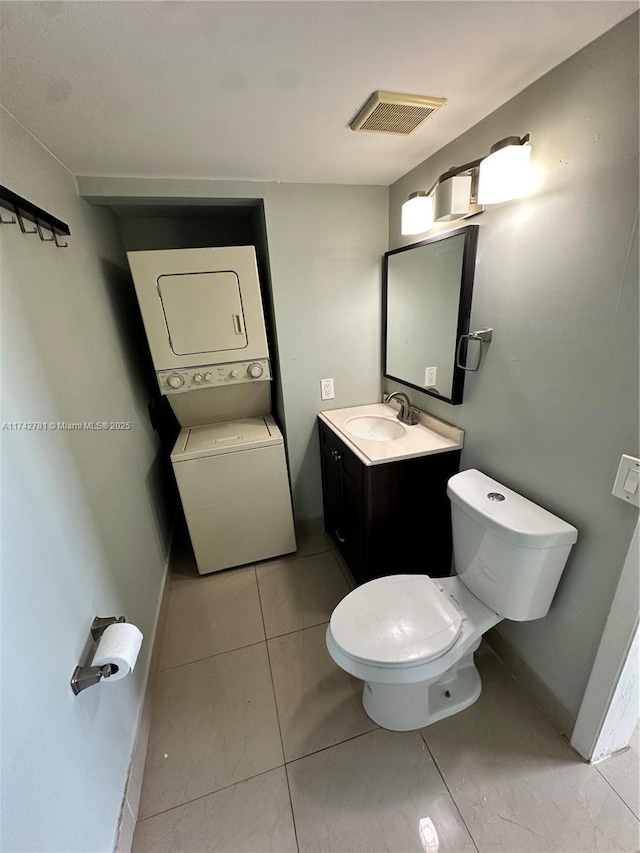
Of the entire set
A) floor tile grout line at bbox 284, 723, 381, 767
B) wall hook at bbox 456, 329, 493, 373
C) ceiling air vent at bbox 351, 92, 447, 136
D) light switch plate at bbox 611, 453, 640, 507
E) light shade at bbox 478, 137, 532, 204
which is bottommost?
floor tile grout line at bbox 284, 723, 381, 767

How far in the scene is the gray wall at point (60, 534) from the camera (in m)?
0.72

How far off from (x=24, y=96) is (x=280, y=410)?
5.22 feet

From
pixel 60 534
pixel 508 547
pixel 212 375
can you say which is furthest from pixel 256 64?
pixel 508 547

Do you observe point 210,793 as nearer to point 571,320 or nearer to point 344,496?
point 344,496

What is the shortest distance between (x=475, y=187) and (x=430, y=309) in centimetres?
50

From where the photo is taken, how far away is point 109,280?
5.71ft

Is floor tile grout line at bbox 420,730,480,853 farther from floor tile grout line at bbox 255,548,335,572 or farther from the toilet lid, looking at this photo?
floor tile grout line at bbox 255,548,335,572

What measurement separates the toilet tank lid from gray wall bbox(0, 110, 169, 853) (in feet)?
4.30

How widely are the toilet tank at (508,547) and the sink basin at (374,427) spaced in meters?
0.64

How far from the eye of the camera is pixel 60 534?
0.94m

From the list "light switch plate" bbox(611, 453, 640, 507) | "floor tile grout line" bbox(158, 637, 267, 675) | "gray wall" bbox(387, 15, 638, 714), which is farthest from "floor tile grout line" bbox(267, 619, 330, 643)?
"light switch plate" bbox(611, 453, 640, 507)

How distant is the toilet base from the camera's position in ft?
4.11

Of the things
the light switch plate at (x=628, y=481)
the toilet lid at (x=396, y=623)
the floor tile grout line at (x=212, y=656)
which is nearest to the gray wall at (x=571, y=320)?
the light switch plate at (x=628, y=481)

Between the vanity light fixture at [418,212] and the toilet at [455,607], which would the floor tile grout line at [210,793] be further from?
the vanity light fixture at [418,212]
